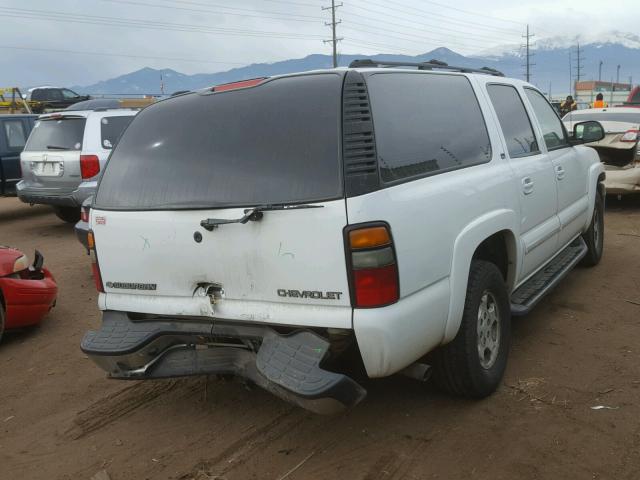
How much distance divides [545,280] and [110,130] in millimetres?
7738

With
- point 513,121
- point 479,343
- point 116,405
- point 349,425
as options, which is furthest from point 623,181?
point 116,405

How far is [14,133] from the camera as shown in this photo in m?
12.3

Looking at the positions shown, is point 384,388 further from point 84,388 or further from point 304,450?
point 84,388

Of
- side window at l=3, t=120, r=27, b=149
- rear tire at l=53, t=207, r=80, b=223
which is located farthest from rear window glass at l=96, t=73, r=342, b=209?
side window at l=3, t=120, r=27, b=149

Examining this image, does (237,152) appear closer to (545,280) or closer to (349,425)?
(349,425)

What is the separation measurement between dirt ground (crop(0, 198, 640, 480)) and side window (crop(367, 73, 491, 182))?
1.40 metres

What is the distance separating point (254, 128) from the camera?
10.5 feet

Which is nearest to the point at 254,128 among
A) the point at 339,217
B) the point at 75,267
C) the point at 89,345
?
the point at 339,217

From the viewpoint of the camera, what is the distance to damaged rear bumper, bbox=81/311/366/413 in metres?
2.86

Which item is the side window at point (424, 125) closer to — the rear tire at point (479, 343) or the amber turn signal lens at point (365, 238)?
the amber turn signal lens at point (365, 238)

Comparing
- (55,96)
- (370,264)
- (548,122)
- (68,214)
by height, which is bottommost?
(68,214)

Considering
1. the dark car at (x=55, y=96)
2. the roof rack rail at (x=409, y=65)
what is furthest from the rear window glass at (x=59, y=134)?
the dark car at (x=55, y=96)

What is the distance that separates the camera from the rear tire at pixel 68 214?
11352 mm

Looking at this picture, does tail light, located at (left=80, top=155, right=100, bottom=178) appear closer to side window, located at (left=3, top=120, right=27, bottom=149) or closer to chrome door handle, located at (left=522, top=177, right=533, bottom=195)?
side window, located at (left=3, top=120, right=27, bottom=149)
